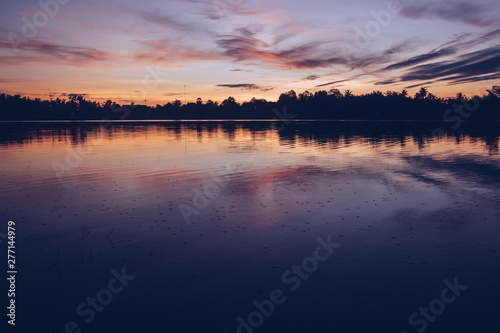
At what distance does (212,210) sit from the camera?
11.4m

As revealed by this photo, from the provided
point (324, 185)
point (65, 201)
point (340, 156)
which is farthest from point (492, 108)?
point (65, 201)

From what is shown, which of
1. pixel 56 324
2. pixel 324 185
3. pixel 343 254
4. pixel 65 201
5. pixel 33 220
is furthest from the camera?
pixel 324 185

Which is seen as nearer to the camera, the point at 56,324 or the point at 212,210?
the point at 56,324

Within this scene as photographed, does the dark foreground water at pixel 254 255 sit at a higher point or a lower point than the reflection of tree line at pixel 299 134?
lower

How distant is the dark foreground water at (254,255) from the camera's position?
227 inches

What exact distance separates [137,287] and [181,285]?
90 cm

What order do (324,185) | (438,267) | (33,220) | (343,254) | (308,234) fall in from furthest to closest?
(324,185)
(33,220)
(308,234)
(343,254)
(438,267)

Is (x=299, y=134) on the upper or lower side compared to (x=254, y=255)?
upper

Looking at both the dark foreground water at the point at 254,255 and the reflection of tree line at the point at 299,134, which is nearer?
the dark foreground water at the point at 254,255

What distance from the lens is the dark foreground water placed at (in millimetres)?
5773

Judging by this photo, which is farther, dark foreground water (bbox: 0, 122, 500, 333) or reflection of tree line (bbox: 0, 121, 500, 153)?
reflection of tree line (bbox: 0, 121, 500, 153)

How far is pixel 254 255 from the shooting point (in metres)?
7.96

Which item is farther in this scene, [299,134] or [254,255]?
[299,134]

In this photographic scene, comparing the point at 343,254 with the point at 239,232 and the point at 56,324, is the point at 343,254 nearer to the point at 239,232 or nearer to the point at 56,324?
the point at 239,232
